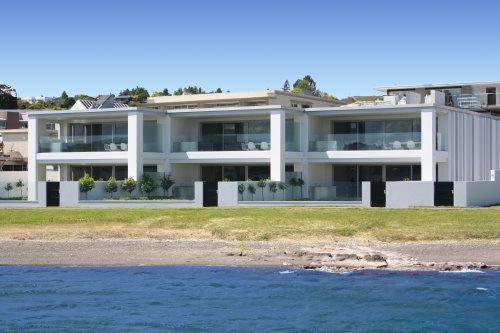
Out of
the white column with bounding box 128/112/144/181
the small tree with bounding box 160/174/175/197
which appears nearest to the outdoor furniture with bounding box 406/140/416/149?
the small tree with bounding box 160/174/175/197

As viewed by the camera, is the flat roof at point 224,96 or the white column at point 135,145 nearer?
the white column at point 135,145

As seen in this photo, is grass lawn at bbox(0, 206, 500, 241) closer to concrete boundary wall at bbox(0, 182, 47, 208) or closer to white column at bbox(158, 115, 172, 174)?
concrete boundary wall at bbox(0, 182, 47, 208)

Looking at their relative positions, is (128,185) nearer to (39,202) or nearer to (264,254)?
(39,202)

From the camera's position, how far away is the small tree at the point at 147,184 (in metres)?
52.4

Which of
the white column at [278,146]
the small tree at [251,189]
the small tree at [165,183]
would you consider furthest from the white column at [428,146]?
the small tree at [165,183]

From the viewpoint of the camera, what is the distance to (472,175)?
55.5 metres

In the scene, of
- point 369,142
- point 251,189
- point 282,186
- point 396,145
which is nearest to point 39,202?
point 251,189

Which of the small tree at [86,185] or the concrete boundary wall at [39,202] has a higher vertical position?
the small tree at [86,185]

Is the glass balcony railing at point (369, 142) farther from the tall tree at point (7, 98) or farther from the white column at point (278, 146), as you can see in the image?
the tall tree at point (7, 98)

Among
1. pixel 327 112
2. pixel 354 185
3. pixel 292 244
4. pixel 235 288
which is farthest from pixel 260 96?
pixel 235 288

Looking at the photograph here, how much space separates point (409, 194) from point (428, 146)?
6894 mm

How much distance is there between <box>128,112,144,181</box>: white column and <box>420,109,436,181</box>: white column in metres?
17.7

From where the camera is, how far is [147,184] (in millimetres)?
52438

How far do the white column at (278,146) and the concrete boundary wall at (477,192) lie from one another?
12.5 m
